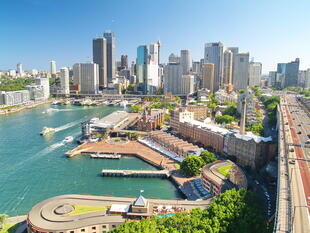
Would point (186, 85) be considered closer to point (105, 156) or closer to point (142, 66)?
point (142, 66)

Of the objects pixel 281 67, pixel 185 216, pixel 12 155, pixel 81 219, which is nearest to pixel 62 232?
pixel 81 219

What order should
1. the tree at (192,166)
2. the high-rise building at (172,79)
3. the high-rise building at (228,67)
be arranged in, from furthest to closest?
the high-rise building at (228,67)
the high-rise building at (172,79)
the tree at (192,166)

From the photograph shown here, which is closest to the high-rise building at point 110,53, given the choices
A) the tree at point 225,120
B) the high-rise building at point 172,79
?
the high-rise building at point 172,79

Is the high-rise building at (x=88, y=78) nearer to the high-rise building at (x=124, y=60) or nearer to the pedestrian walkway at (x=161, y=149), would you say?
the pedestrian walkway at (x=161, y=149)

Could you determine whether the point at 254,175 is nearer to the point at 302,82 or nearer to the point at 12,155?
the point at 12,155

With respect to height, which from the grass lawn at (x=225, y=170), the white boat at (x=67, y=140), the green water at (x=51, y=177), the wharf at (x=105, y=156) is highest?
the grass lawn at (x=225, y=170)

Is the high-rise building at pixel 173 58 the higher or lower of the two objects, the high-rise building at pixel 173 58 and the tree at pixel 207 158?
the higher
